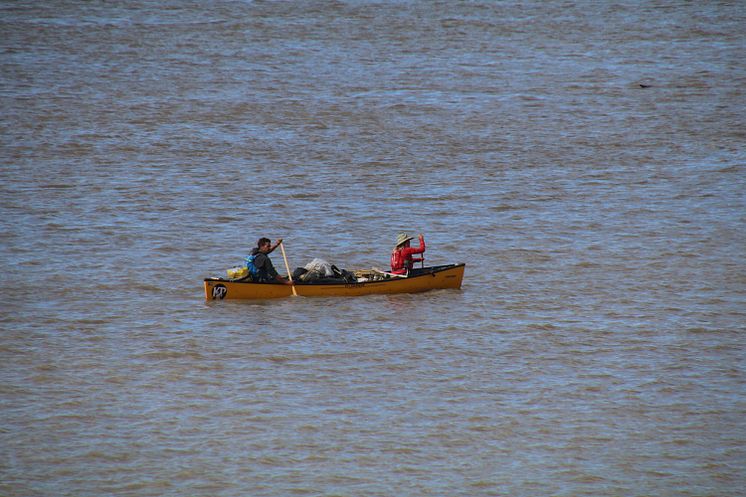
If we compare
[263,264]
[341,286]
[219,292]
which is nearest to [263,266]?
[263,264]

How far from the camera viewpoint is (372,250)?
2480 centimetres

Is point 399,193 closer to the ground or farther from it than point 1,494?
farther from it

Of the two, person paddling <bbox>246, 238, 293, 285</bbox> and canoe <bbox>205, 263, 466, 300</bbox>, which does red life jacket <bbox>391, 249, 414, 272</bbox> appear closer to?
canoe <bbox>205, 263, 466, 300</bbox>

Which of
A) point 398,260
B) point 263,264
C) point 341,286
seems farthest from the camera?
point 398,260

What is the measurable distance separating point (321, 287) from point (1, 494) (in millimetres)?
8729

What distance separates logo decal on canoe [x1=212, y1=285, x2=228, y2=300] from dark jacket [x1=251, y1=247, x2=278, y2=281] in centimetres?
73

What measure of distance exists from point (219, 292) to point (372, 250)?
179 inches

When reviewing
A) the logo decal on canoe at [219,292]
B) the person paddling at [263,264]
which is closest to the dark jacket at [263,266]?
the person paddling at [263,264]

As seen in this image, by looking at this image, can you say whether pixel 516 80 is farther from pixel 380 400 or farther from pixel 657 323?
pixel 380 400

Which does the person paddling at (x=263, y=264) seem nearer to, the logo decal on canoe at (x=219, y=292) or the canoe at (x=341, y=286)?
the canoe at (x=341, y=286)

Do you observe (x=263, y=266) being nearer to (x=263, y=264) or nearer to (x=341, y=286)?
(x=263, y=264)

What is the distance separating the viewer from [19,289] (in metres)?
22.3

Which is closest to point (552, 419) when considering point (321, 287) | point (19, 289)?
point (321, 287)

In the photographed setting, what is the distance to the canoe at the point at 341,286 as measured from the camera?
21297 mm
